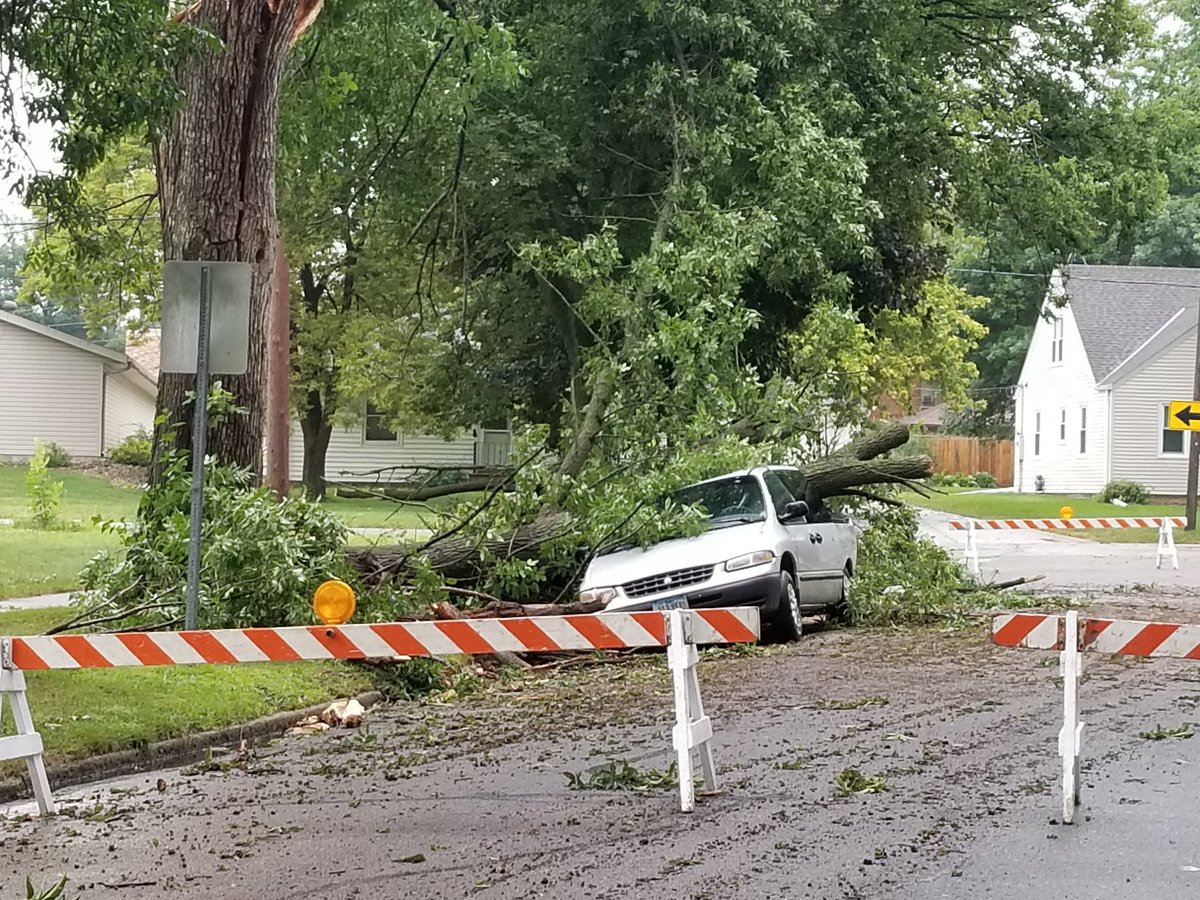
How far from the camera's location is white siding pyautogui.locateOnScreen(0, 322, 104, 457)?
44.6 m

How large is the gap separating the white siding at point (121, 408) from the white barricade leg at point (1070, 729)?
135 ft

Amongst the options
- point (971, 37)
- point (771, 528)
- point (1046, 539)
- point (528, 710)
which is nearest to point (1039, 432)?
point (1046, 539)

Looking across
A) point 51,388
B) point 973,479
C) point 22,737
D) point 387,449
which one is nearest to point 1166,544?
point 22,737

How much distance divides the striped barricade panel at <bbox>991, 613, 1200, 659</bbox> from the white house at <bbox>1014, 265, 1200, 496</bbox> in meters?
39.1

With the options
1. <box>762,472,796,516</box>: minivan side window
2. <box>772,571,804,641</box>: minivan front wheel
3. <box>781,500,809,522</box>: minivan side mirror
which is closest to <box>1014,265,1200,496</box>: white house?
<box>762,472,796,516</box>: minivan side window

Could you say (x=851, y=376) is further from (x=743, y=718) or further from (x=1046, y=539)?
(x=1046, y=539)

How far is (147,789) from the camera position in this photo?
7547mm

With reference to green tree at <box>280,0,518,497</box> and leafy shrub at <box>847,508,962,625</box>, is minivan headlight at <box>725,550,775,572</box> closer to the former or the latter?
leafy shrub at <box>847,508,962,625</box>

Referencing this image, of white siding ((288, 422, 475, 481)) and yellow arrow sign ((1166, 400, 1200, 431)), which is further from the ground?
yellow arrow sign ((1166, 400, 1200, 431))

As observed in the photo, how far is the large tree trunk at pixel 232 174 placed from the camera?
12.6 metres

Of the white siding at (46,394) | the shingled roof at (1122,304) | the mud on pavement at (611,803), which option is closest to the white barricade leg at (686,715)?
the mud on pavement at (611,803)

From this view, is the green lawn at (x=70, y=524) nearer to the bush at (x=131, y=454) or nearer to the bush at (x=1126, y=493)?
the bush at (x=131, y=454)

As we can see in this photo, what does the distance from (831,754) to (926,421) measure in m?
80.7

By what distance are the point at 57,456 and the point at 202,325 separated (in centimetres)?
3531
